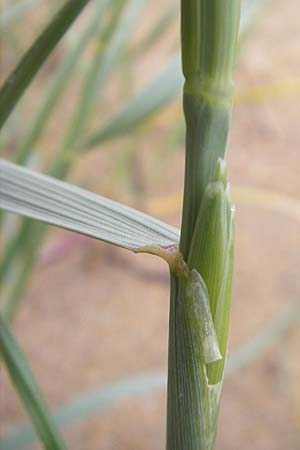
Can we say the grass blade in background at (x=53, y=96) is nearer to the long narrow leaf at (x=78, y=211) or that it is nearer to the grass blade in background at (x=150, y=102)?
the grass blade in background at (x=150, y=102)

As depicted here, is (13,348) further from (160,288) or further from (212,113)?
(160,288)

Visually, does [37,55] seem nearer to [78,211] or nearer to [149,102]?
[78,211]

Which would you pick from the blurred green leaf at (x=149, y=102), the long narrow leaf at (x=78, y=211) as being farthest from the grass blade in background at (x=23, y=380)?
the blurred green leaf at (x=149, y=102)

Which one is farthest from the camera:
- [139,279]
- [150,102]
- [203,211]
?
[139,279]

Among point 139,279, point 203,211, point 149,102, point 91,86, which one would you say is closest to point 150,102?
point 149,102

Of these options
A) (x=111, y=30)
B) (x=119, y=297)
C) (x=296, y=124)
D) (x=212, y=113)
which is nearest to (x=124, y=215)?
(x=212, y=113)

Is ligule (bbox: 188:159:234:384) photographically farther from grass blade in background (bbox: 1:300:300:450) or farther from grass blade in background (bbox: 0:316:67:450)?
grass blade in background (bbox: 1:300:300:450)
